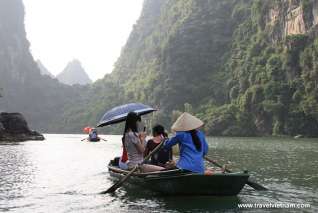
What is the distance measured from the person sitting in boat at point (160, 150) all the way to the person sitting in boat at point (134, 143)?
0.25 meters

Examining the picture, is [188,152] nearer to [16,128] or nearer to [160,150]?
[160,150]

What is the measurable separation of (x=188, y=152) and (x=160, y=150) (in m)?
2.00

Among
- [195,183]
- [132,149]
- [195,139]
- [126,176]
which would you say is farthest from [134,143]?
[195,183]

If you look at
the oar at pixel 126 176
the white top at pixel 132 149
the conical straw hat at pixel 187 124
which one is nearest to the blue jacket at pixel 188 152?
the conical straw hat at pixel 187 124

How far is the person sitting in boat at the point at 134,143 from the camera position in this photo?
12.9 metres

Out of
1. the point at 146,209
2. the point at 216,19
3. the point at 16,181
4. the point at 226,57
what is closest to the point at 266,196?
the point at 146,209

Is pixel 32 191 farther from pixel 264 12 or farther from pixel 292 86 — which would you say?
pixel 264 12

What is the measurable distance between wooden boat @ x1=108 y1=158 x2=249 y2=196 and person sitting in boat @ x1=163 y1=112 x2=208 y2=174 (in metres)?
0.28

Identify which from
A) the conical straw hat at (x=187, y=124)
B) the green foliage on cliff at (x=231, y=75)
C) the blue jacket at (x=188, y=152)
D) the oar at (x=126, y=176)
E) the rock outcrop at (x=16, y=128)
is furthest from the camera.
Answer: the green foliage on cliff at (x=231, y=75)

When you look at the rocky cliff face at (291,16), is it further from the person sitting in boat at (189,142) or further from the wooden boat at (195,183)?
the person sitting in boat at (189,142)

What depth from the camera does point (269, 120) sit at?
297 feet

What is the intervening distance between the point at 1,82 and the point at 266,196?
194 metres

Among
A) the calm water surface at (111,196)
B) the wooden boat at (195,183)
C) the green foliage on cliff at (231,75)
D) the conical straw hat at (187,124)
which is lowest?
the calm water surface at (111,196)

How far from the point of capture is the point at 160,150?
13.6 metres
